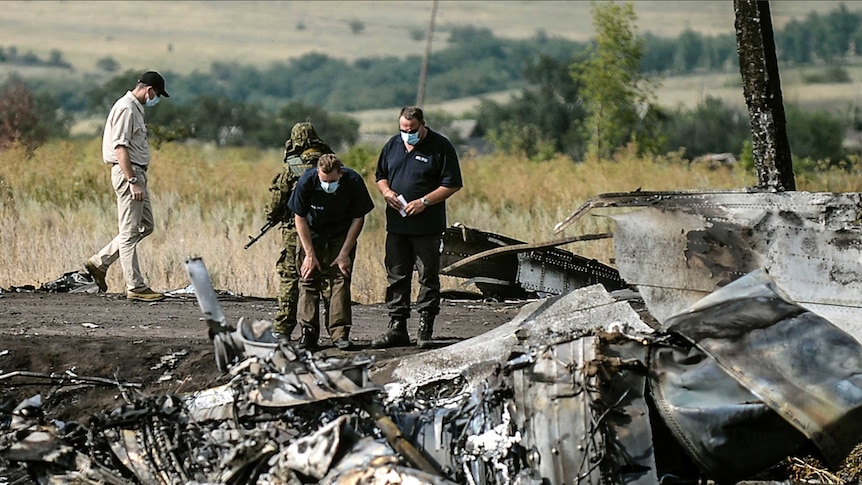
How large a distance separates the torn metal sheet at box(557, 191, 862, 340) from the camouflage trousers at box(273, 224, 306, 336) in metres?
2.40

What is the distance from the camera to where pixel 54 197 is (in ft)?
61.6

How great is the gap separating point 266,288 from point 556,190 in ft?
28.5

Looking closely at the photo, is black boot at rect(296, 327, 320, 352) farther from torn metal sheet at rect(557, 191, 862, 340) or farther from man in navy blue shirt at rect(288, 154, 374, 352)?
torn metal sheet at rect(557, 191, 862, 340)

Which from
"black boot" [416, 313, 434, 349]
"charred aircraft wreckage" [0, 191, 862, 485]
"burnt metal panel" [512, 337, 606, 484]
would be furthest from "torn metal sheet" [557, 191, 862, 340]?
"burnt metal panel" [512, 337, 606, 484]

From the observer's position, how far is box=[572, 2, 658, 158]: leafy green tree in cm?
3281

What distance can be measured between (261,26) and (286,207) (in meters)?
123

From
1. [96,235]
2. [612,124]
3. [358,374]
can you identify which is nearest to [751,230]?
[358,374]

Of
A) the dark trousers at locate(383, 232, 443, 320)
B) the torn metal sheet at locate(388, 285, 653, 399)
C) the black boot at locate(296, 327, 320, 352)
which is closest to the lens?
the torn metal sheet at locate(388, 285, 653, 399)

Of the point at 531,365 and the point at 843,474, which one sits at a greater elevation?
the point at 531,365

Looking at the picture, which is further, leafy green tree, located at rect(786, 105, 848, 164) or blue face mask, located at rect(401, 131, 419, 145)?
leafy green tree, located at rect(786, 105, 848, 164)

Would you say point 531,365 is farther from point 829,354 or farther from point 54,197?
point 54,197

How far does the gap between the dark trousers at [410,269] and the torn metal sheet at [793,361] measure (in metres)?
4.50

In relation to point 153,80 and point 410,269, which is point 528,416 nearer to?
point 410,269

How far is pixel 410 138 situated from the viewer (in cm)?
938
